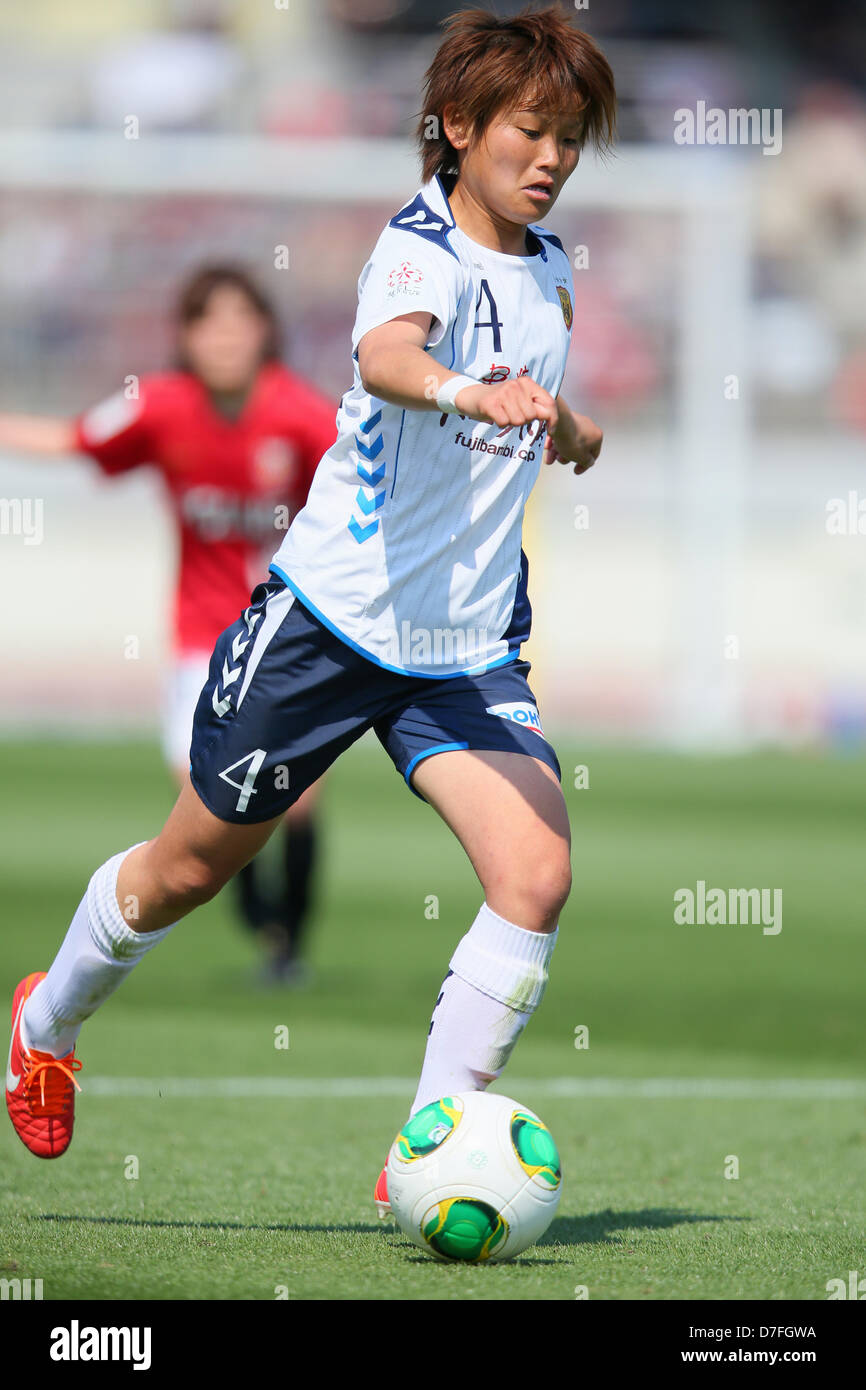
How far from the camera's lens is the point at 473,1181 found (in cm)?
367

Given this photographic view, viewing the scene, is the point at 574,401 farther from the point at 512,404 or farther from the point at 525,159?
the point at 512,404

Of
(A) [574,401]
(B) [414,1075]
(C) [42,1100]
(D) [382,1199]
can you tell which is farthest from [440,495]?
(A) [574,401]

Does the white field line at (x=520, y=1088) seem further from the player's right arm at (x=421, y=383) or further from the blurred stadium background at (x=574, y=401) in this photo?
the blurred stadium background at (x=574, y=401)

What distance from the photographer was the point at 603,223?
70.1ft

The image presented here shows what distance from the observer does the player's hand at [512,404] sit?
3191mm

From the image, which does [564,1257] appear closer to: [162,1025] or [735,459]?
[162,1025]

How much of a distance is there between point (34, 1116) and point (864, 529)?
17793 millimetres

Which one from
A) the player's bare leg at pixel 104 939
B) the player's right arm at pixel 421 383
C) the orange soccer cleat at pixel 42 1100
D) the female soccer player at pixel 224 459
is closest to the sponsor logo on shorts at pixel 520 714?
the player's bare leg at pixel 104 939

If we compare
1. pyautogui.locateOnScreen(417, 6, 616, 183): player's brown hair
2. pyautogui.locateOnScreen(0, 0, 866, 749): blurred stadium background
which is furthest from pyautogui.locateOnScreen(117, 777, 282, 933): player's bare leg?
pyautogui.locateOnScreen(0, 0, 866, 749): blurred stadium background

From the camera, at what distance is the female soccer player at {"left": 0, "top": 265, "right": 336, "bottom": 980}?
25.7 feet

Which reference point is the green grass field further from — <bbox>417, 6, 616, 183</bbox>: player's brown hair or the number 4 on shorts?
<bbox>417, 6, 616, 183</bbox>: player's brown hair
